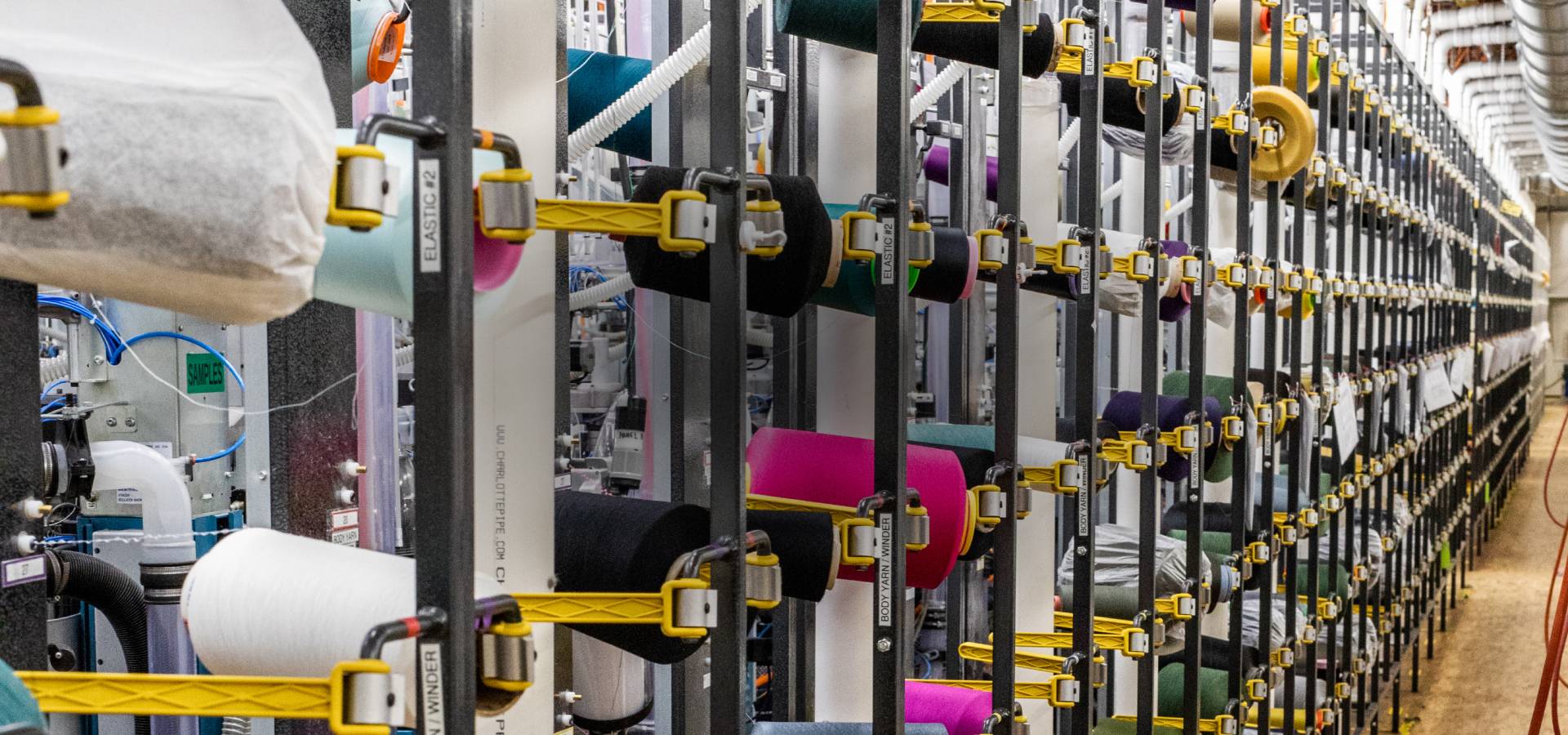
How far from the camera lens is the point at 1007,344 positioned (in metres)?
2.68

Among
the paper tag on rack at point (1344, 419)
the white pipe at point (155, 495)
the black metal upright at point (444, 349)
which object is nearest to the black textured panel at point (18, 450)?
the black metal upright at point (444, 349)

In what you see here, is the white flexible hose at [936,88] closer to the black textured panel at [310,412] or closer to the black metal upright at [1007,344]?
the black metal upright at [1007,344]

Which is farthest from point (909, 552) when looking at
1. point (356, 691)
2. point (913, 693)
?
point (356, 691)

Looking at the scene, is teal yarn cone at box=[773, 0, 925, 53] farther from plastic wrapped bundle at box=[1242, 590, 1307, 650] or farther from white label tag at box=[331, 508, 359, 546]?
plastic wrapped bundle at box=[1242, 590, 1307, 650]

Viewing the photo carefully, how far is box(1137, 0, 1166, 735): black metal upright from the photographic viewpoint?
11.2 feet

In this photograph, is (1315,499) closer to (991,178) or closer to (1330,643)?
(1330,643)

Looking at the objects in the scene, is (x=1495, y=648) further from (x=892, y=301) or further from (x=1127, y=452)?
(x=892, y=301)

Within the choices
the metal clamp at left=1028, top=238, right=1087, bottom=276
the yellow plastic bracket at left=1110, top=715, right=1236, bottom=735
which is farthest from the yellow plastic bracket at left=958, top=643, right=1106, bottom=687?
the yellow plastic bracket at left=1110, top=715, right=1236, bottom=735

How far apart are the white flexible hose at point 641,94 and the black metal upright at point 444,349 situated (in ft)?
2.44

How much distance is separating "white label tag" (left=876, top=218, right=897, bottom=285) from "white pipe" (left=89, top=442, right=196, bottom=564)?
1.44 meters

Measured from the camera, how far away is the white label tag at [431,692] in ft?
4.27

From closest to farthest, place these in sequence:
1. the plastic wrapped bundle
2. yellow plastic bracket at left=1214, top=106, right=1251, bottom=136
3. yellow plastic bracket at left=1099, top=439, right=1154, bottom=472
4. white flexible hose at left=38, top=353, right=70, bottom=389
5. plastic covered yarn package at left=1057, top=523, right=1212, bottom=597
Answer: yellow plastic bracket at left=1099, top=439, right=1154, bottom=472 → white flexible hose at left=38, top=353, right=70, bottom=389 → plastic covered yarn package at left=1057, top=523, right=1212, bottom=597 → yellow plastic bracket at left=1214, top=106, right=1251, bottom=136 → the plastic wrapped bundle

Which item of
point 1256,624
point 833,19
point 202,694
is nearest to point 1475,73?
point 1256,624

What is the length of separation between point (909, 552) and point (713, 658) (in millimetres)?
632
